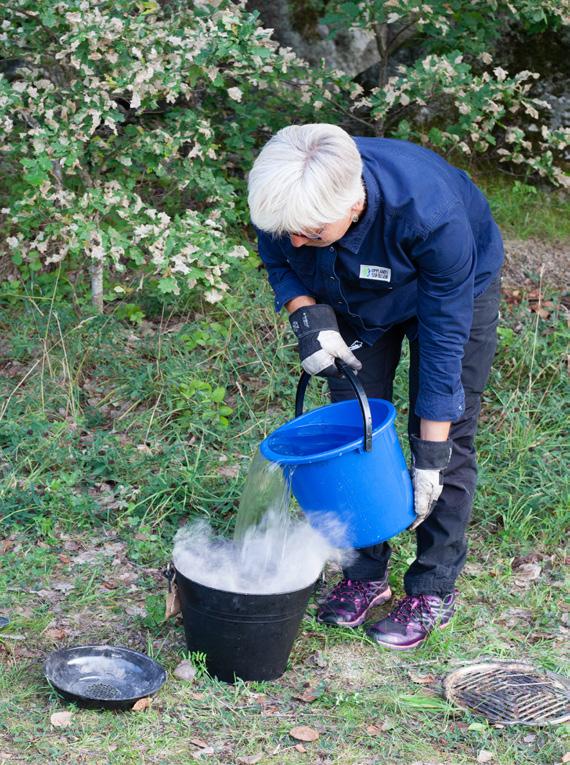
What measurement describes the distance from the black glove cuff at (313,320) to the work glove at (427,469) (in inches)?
18.2

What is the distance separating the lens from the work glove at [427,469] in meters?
3.02

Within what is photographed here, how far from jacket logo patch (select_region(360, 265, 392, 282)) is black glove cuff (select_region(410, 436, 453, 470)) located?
524 mm

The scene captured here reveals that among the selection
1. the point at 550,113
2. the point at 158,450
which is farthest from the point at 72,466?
the point at 550,113

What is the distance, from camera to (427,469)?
303cm

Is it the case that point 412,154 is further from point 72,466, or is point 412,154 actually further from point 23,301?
point 23,301

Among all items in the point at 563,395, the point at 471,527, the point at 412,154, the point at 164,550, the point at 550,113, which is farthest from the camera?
the point at 550,113

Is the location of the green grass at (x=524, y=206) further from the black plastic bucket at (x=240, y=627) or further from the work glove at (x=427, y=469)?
the black plastic bucket at (x=240, y=627)

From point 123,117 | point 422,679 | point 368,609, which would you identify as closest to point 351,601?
point 368,609

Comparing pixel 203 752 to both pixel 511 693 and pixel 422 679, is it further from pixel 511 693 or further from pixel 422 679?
pixel 511 693

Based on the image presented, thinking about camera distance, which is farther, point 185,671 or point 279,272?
point 279,272

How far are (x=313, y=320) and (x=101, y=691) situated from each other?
1330mm

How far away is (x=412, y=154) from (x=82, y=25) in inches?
77.6

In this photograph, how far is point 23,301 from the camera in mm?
5566

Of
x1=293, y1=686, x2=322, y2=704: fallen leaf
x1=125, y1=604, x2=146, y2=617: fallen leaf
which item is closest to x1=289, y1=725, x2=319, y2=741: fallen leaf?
x1=293, y1=686, x2=322, y2=704: fallen leaf
